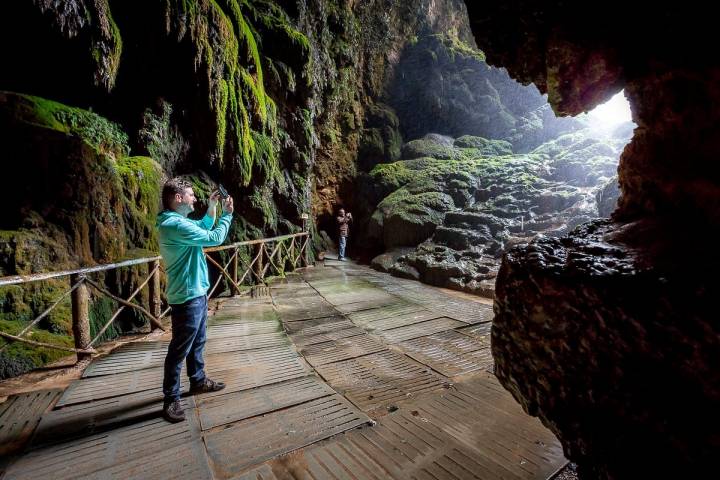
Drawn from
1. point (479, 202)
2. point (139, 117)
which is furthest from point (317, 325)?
point (479, 202)

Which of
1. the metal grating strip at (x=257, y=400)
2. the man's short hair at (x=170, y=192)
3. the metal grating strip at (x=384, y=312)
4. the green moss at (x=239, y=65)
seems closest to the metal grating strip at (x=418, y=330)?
the metal grating strip at (x=384, y=312)

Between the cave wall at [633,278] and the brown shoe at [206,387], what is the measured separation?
8.85ft

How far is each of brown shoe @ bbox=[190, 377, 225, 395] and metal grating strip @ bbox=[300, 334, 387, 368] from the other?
1.08 metres

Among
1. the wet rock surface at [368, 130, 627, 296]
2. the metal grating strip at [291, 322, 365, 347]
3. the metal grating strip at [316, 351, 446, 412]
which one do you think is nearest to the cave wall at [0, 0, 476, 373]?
the metal grating strip at [291, 322, 365, 347]

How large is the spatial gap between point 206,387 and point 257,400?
546 millimetres

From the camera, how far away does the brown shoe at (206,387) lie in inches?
122

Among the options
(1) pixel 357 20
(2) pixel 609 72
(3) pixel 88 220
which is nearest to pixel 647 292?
(2) pixel 609 72

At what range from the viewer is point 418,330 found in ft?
16.8

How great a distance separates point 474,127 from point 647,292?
24189 millimetres

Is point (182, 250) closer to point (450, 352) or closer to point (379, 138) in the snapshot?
point (450, 352)

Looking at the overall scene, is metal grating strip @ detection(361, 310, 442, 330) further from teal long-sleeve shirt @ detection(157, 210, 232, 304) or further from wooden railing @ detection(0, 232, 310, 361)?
teal long-sleeve shirt @ detection(157, 210, 232, 304)

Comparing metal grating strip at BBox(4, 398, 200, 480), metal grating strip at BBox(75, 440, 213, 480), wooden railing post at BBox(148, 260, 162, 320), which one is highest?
wooden railing post at BBox(148, 260, 162, 320)

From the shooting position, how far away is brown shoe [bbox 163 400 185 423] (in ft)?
8.75

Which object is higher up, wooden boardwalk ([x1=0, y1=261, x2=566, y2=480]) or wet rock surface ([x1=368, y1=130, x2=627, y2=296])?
wet rock surface ([x1=368, y1=130, x2=627, y2=296])
